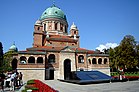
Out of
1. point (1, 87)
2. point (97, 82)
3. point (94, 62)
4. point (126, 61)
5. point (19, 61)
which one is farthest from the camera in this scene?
point (126, 61)

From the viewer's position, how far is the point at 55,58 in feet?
120

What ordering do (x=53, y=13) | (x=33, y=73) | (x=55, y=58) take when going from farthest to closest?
(x=53, y=13) → (x=55, y=58) → (x=33, y=73)

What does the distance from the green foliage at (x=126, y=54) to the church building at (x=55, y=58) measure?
10451mm

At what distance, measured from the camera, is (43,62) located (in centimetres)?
3453

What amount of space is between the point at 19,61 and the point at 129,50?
33296 millimetres

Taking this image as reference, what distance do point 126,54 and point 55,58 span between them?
24089 millimetres

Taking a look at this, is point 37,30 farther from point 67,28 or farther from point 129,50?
point 129,50

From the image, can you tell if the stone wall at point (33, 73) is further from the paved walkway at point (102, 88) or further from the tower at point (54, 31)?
the paved walkway at point (102, 88)

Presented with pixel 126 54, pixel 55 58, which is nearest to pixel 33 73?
pixel 55 58

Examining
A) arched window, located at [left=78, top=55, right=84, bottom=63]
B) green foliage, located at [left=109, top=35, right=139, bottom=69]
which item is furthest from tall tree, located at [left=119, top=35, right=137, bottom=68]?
arched window, located at [left=78, top=55, right=84, bottom=63]

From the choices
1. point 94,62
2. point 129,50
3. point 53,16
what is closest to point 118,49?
point 129,50

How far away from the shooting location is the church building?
3356 cm

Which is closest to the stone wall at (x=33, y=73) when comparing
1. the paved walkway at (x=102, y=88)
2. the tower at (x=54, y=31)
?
the tower at (x=54, y=31)

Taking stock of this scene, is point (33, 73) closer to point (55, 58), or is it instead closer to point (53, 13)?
point (55, 58)
